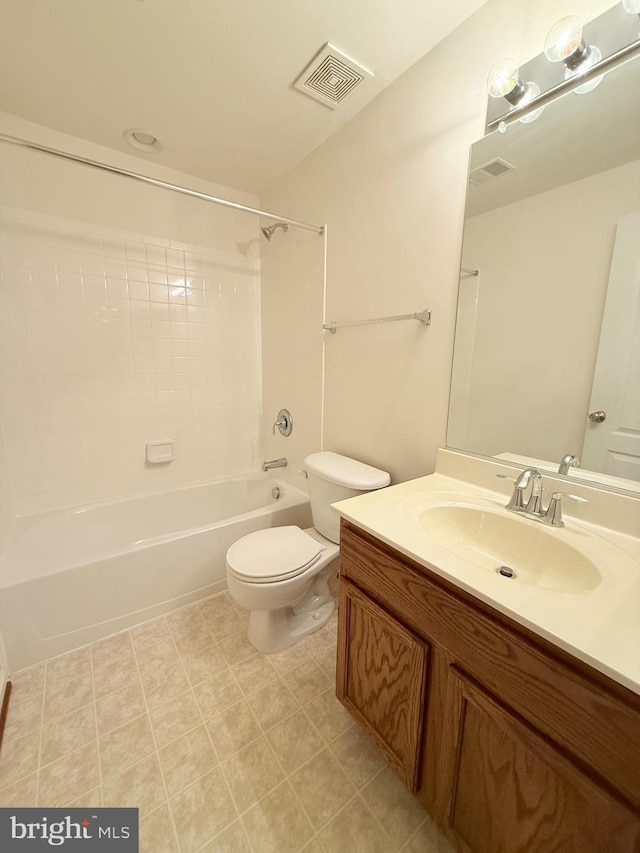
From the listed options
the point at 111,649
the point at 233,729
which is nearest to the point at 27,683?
the point at 111,649

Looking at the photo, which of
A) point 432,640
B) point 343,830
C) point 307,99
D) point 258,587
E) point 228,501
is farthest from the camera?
point 228,501

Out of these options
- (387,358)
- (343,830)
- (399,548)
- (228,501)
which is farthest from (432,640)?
(228,501)

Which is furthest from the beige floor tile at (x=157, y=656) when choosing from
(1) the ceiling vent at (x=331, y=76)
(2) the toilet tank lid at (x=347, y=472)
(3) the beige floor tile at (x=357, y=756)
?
(1) the ceiling vent at (x=331, y=76)

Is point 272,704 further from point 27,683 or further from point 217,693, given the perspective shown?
point 27,683

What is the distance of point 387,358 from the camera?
1.47m

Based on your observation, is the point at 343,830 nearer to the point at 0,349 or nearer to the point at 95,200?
the point at 0,349

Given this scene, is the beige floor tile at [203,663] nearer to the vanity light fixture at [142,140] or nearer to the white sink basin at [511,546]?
the white sink basin at [511,546]

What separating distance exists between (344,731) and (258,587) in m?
0.55

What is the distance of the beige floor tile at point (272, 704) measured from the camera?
1170 mm

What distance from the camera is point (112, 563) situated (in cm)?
149

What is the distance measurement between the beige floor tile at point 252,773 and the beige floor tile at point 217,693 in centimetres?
18

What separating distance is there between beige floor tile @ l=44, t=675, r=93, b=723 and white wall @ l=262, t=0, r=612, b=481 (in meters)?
1.44

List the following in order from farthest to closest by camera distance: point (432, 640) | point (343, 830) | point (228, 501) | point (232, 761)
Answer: point (228, 501) < point (232, 761) < point (343, 830) < point (432, 640)

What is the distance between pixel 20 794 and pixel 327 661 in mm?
1002
